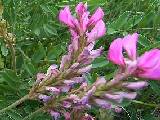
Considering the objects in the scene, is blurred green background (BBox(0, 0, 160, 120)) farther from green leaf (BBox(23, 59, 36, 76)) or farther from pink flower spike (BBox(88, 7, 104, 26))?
pink flower spike (BBox(88, 7, 104, 26))

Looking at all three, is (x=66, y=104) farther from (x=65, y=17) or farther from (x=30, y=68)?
(x=30, y=68)

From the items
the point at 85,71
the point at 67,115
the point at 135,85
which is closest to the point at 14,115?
the point at 67,115

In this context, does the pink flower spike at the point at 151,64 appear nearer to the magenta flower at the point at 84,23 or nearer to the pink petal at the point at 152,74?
the pink petal at the point at 152,74

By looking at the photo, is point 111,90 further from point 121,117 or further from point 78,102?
point 121,117

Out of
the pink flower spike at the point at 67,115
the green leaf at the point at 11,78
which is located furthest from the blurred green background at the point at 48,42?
the pink flower spike at the point at 67,115

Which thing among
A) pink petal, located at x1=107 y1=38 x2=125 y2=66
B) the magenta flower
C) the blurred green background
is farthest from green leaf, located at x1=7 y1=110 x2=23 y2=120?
pink petal, located at x1=107 y1=38 x2=125 y2=66
